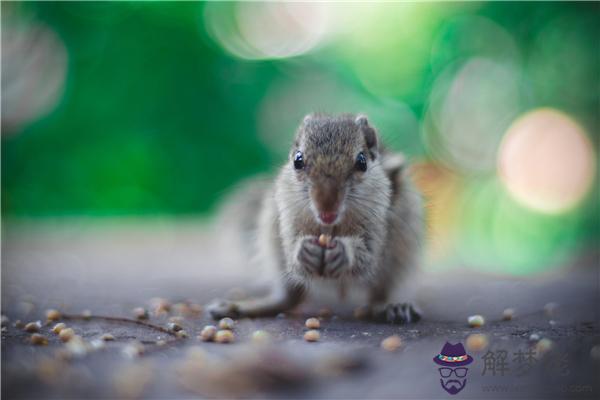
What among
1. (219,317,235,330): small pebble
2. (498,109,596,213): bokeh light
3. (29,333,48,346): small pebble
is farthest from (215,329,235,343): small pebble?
(498,109,596,213): bokeh light

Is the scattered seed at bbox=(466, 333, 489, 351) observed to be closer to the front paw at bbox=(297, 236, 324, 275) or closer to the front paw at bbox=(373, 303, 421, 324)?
the front paw at bbox=(373, 303, 421, 324)

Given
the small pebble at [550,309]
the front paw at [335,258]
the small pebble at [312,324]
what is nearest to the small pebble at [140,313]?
the small pebble at [312,324]

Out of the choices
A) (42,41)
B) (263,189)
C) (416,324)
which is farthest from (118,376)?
(42,41)

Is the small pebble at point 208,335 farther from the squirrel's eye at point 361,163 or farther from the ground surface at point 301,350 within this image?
the squirrel's eye at point 361,163

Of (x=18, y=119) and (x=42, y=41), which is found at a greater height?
(x=42, y=41)

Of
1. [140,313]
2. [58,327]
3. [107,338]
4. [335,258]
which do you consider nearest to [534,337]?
[335,258]

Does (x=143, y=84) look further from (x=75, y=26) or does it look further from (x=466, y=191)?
(x=466, y=191)

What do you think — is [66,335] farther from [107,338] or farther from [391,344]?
[391,344]
